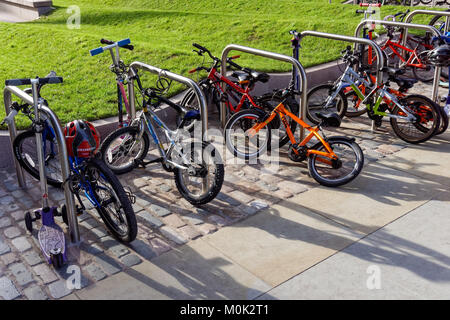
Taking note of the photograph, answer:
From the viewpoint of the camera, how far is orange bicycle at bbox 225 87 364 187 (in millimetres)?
A: 5781

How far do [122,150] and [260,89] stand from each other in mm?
3169

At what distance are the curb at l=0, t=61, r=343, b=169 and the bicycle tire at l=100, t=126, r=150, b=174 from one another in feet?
3.08

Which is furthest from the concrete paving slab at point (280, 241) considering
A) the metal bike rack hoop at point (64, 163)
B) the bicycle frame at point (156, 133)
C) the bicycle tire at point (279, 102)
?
the bicycle tire at point (279, 102)

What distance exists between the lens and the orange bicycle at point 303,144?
19.0 feet

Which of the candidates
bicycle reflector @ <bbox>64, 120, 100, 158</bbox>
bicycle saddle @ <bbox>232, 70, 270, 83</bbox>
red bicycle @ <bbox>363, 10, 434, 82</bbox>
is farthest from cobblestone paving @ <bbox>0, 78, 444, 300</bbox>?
red bicycle @ <bbox>363, 10, 434, 82</bbox>

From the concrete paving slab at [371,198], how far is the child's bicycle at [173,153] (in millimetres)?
995

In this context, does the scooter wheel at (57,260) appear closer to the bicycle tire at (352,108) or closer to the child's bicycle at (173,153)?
the child's bicycle at (173,153)

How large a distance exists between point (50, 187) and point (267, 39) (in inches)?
280

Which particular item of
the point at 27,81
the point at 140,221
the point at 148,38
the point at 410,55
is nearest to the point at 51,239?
the point at 140,221

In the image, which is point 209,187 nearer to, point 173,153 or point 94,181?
point 173,153

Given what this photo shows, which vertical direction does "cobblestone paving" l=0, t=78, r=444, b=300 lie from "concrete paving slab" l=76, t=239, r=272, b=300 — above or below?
above

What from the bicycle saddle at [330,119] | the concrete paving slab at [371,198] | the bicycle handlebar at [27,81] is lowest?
the concrete paving slab at [371,198]

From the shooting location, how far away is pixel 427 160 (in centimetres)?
647

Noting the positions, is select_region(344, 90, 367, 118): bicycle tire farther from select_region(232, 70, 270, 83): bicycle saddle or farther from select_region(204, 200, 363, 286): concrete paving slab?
select_region(204, 200, 363, 286): concrete paving slab
